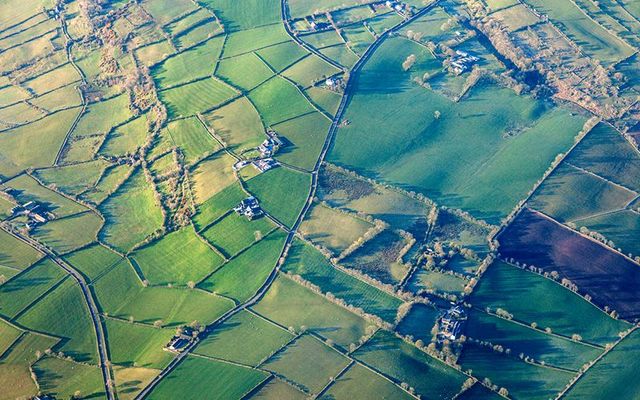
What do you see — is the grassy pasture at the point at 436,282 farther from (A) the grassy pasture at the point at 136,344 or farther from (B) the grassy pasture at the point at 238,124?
(B) the grassy pasture at the point at 238,124

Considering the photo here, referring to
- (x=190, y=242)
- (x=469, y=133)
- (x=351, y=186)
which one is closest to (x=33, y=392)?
(x=190, y=242)

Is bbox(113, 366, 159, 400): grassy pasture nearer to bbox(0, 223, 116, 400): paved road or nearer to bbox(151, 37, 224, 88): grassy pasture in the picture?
bbox(0, 223, 116, 400): paved road

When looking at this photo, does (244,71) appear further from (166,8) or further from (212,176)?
(166,8)

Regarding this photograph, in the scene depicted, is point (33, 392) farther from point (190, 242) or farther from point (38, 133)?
point (38, 133)

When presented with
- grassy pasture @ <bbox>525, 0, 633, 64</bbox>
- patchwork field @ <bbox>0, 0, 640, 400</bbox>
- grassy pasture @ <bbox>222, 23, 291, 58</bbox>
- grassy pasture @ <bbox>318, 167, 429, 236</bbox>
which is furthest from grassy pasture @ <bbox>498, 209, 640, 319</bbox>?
grassy pasture @ <bbox>222, 23, 291, 58</bbox>

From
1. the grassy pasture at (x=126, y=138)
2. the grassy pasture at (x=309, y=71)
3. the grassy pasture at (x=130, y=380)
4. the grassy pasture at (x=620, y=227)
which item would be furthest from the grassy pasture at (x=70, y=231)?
the grassy pasture at (x=620, y=227)

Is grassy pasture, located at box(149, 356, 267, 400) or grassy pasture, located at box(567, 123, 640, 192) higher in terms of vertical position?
grassy pasture, located at box(149, 356, 267, 400)

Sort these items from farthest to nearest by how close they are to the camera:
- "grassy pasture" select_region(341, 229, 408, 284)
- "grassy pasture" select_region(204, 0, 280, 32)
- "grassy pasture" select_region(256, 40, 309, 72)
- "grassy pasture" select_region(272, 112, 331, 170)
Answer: "grassy pasture" select_region(204, 0, 280, 32) → "grassy pasture" select_region(256, 40, 309, 72) → "grassy pasture" select_region(272, 112, 331, 170) → "grassy pasture" select_region(341, 229, 408, 284)
